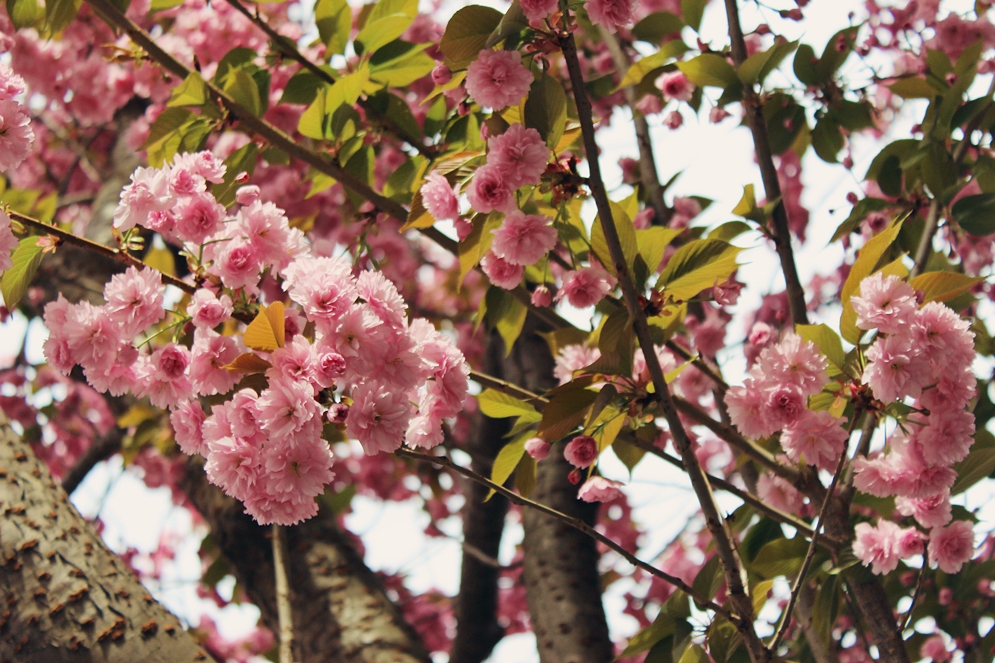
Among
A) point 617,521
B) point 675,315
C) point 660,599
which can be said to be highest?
point 617,521

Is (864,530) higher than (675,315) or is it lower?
lower

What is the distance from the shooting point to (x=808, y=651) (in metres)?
1.74

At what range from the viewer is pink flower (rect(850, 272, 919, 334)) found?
1.05m

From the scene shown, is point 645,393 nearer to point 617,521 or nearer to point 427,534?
point 617,521

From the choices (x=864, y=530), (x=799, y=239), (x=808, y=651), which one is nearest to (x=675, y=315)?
(x=864, y=530)

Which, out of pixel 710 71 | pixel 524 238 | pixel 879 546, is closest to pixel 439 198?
pixel 524 238

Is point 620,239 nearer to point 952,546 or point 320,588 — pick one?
point 952,546

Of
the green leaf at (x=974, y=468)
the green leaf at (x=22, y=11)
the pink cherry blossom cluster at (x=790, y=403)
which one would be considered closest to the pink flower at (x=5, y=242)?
the green leaf at (x=22, y=11)

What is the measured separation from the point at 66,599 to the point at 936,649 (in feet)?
6.79

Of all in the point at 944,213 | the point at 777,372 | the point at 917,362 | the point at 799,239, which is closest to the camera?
the point at 917,362

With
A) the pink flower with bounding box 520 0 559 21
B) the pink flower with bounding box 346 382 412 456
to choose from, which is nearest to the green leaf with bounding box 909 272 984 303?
the pink flower with bounding box 520 0 559 21

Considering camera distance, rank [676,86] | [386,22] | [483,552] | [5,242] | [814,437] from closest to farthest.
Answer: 1. [5,242]
2. [814,437]
3. [386,22]
4. [676,86]
5. [483,552]

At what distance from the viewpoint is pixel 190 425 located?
3.66ft

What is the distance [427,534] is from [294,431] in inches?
146
